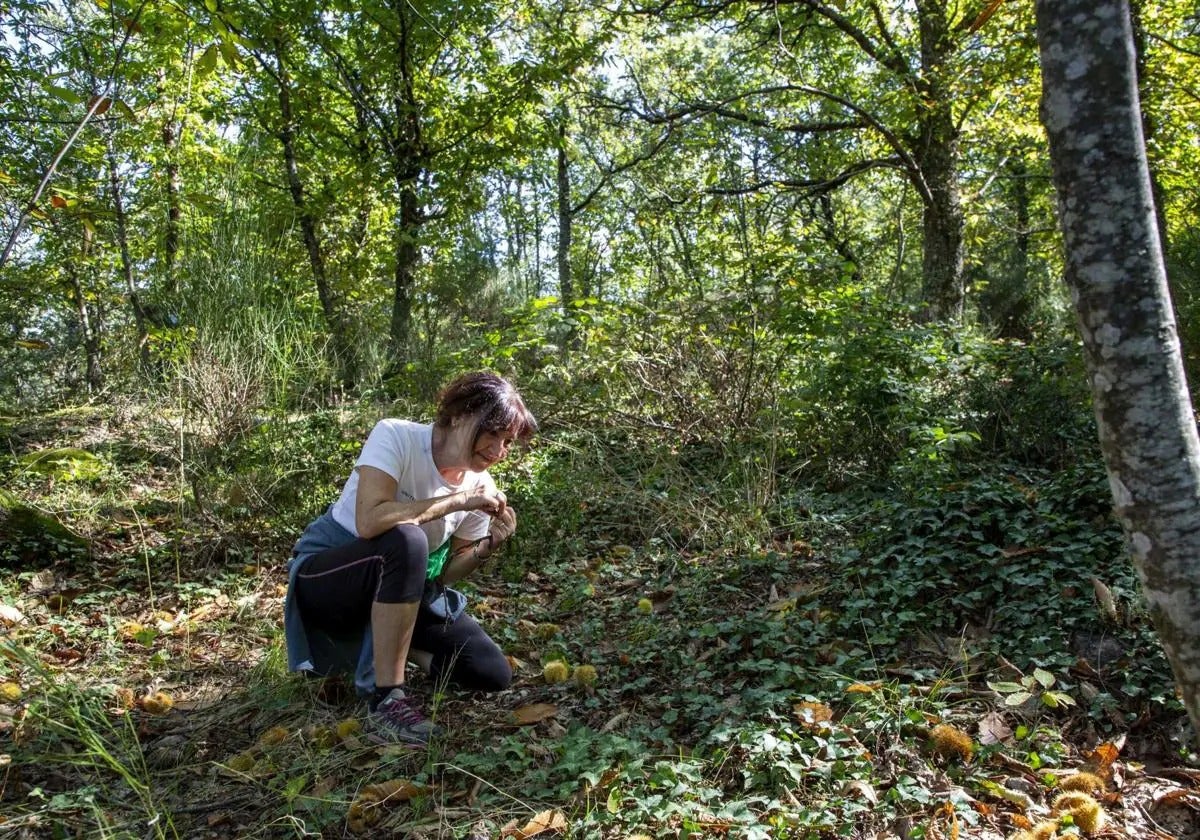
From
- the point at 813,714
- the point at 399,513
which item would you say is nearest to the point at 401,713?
the point at 399,513

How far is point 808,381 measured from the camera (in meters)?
5.58

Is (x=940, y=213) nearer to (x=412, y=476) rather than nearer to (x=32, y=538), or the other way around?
(x=412, y=476)

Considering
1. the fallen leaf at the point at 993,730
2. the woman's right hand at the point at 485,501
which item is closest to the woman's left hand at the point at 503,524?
the woman's right hand at the point at 485,501

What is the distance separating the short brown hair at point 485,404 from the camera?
2930 millimetres

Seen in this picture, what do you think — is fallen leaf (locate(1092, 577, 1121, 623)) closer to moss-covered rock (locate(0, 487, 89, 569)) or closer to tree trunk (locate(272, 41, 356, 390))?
moss-covered rock (locate(0, 487, 89, 569))

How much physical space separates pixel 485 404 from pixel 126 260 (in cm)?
678

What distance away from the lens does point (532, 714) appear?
2986mm

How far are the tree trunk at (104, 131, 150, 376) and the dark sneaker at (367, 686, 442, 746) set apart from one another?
155 inches

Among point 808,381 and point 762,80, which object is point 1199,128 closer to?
point 762,80

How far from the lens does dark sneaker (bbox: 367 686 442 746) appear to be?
2.75m

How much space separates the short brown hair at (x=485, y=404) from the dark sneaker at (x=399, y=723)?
97cm

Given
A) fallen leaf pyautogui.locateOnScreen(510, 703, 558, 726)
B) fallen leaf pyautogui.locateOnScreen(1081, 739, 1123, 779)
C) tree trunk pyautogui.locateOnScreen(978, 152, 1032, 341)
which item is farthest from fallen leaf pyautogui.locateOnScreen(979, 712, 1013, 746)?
tree trunk pyautogui.locateOnScreen(978, 152, 1032, 341)

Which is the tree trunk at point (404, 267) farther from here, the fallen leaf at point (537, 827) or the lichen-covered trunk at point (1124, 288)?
the lichen-covered trunk at point (1124, 288)

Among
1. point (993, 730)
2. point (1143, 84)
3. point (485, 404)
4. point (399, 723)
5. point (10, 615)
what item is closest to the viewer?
point (993, 730)
